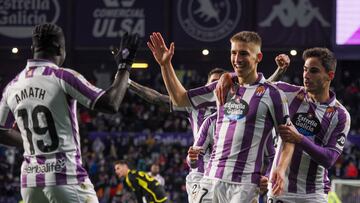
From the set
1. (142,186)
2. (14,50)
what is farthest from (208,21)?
(142,186)

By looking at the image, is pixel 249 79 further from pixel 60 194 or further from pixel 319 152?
pixel 60 194

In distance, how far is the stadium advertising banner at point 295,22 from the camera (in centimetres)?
2403

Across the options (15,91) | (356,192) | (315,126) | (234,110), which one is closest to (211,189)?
(234,110)

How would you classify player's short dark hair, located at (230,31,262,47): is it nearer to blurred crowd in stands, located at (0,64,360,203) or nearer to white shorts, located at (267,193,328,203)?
white shorts, located at (267,193,328,203)

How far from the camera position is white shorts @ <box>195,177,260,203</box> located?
19.7 ft

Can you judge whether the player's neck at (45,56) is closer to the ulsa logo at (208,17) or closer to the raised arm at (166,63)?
the raised arm at (166,63)

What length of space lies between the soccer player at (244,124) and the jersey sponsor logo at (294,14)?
18.2m

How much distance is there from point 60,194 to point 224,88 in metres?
1.59

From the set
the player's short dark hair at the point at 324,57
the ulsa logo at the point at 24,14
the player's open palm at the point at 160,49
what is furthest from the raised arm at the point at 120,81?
the ulsa logo at the point at 24,14

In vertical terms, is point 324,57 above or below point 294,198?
above

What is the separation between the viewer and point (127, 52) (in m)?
5.33

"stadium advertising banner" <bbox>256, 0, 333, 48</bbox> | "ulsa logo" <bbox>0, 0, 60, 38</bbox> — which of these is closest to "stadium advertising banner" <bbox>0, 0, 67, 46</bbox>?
"ulsa logo" <bbox>0, 0, 60, 38</bbox>

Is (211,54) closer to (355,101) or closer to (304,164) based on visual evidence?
(355,101)

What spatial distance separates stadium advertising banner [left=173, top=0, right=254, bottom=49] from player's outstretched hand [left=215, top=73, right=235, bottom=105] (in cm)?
1787
